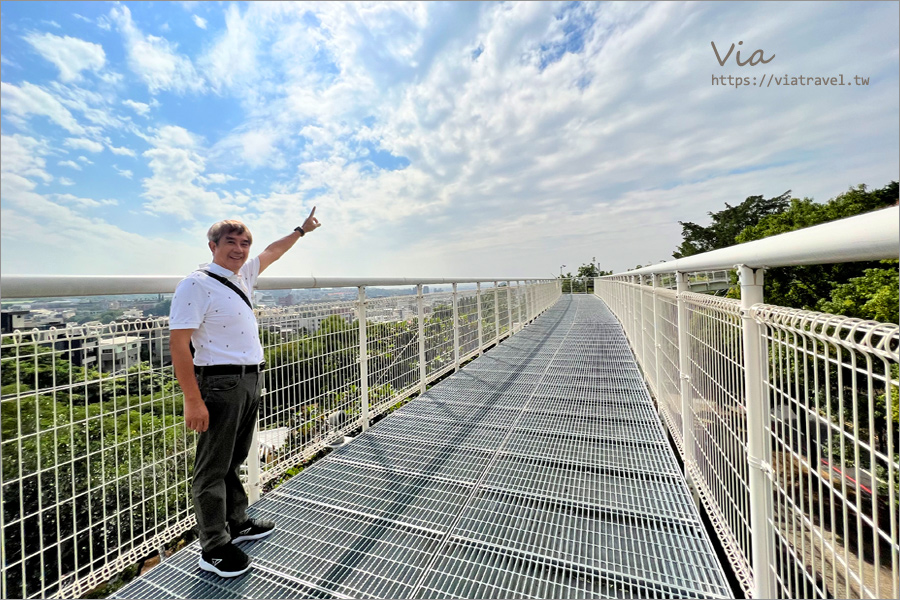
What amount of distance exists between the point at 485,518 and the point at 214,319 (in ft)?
6.00

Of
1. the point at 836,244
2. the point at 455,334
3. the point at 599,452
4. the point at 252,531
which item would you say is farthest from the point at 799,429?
the point at 455,334

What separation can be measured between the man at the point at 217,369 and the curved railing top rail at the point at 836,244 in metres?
2.18

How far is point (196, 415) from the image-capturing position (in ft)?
5.62

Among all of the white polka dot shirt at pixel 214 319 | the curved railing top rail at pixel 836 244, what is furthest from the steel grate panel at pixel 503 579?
the curved railing top rail at pixel 836 244

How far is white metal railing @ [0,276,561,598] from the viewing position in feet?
5.12

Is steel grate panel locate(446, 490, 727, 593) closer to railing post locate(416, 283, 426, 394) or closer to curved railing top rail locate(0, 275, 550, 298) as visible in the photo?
curved railing top rail locate(0, 275, 550, 298)

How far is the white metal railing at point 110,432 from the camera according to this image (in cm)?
156

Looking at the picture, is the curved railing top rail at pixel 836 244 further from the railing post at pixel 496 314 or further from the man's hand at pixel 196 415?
the railing post at pixel 496 314

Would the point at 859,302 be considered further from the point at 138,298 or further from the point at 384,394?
the point at 138,298

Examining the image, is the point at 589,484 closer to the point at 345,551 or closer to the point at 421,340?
the point at 345,551

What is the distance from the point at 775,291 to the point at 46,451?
19.1 metres

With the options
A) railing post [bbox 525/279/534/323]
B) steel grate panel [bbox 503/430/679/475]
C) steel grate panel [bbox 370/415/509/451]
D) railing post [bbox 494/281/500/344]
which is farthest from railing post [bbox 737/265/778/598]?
railing post [bbox 525/279/534/323]

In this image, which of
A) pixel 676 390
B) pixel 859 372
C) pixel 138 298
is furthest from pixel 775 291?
pixel 138 298

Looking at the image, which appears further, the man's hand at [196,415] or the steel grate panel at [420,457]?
the steel grate panel at [420,457]
